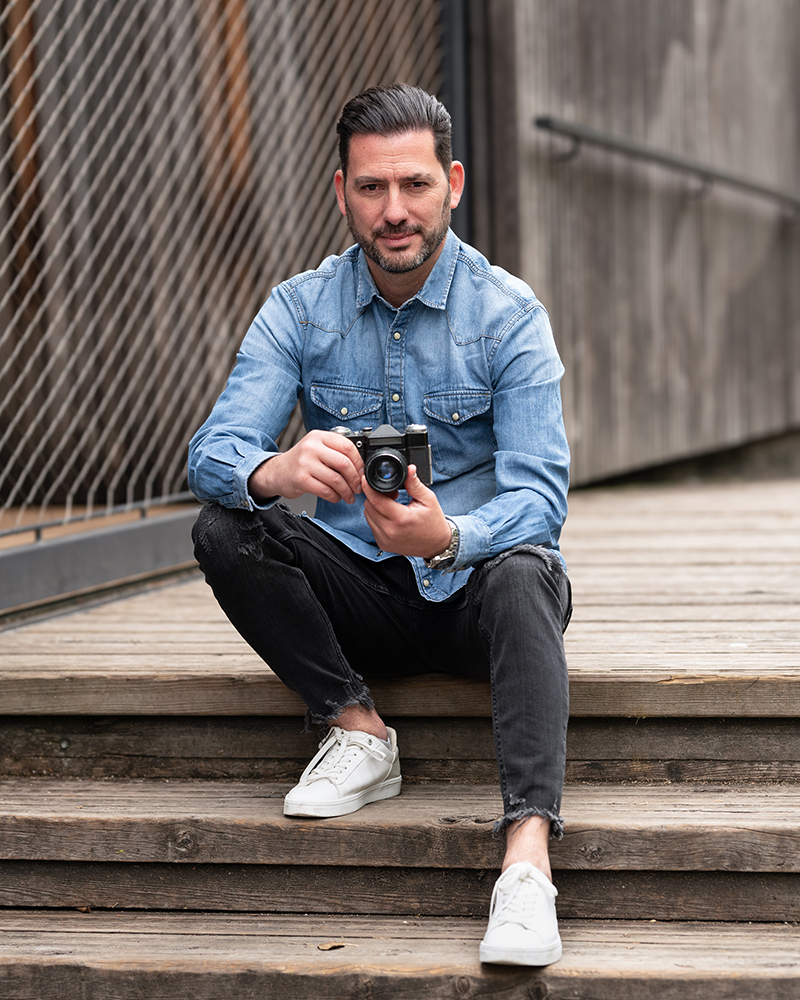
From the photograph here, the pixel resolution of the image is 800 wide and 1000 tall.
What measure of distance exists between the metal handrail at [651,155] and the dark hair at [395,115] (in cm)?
289

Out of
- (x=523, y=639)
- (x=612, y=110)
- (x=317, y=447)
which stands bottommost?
(x=523, y=639)

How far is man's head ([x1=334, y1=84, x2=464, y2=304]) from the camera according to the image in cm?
190

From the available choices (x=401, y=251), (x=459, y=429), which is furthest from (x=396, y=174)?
(x=459, y=429)

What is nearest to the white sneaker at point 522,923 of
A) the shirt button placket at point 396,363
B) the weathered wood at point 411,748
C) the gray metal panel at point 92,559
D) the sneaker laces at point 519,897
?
the sneaker laces at point 519,897

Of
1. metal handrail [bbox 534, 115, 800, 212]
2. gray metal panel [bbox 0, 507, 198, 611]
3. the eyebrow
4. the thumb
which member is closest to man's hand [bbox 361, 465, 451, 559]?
the thumb

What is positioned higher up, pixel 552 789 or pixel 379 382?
pixel 379 382

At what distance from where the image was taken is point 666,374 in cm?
592

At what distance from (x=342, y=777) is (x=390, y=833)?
117mm

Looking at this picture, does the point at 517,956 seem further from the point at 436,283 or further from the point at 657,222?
the point at 657,222

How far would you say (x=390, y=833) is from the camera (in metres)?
1.87

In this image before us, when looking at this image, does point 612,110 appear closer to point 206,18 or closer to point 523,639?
point 206,18

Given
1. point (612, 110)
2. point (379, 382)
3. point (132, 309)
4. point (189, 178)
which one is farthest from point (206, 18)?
point (379, 382)

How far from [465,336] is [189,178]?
8.15 feet

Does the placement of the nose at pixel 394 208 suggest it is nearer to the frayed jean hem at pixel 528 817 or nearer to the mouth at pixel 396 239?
the mouth at pixel 396 239
